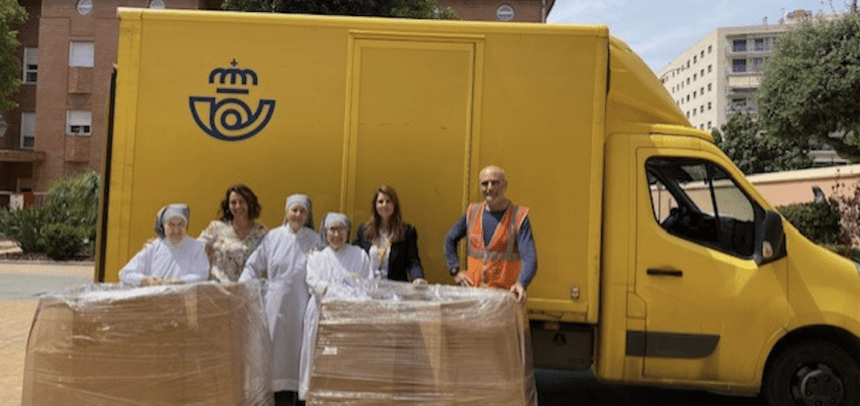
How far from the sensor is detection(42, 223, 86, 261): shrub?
1742cm

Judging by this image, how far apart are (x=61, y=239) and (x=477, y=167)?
15.7 metres

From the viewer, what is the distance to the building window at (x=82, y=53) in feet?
108

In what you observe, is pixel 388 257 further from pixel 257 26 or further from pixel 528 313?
pixel 257 26

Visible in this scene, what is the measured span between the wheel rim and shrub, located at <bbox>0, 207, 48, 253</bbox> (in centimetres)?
1784

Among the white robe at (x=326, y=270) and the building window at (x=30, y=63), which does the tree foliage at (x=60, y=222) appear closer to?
the white robe at (x=326, y=270)

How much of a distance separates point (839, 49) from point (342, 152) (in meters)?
23.0

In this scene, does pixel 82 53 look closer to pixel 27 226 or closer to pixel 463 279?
pixel 27 226

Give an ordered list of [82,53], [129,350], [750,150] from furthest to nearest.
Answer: [750,150], [82,53], [129,350]

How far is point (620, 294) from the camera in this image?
496 cm

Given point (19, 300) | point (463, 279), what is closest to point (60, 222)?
point (19, 300)

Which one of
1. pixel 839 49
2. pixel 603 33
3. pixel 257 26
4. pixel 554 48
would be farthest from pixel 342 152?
pixel 839 49

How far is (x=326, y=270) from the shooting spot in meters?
4.51

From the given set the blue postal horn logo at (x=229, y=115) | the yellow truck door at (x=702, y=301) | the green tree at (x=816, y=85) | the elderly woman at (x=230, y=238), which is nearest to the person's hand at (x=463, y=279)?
the yellow truck door at (x=702, y=301)

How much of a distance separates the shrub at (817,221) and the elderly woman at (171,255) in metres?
19.1
